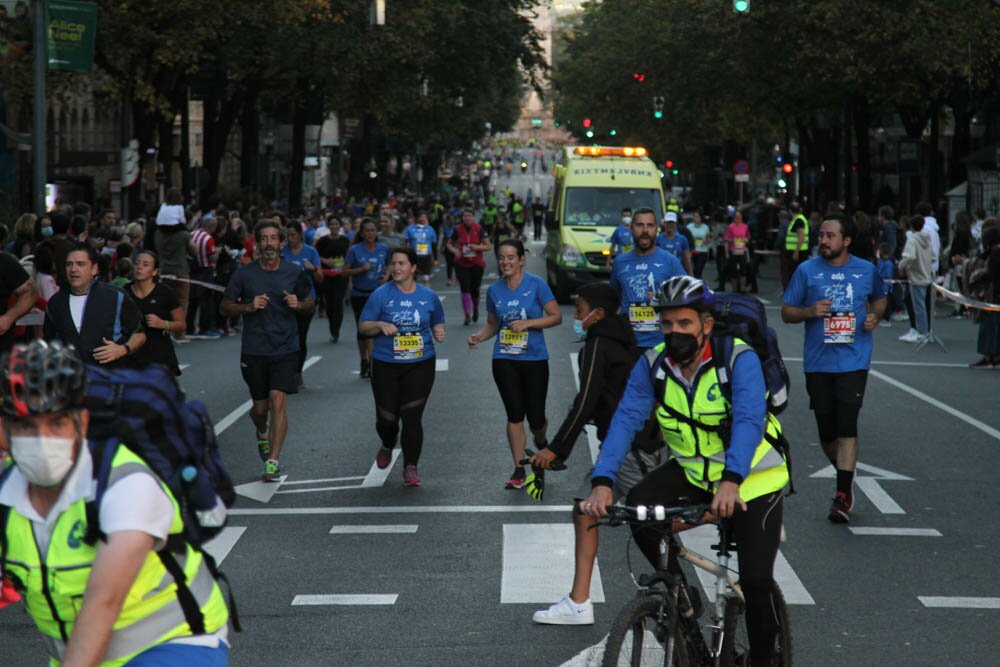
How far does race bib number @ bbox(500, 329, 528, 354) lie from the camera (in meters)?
11.5

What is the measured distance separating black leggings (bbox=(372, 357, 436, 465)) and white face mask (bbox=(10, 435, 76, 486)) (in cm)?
830

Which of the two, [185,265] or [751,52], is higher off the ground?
[751,52]

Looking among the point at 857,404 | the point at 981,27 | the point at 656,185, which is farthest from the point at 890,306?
the point at 857,404

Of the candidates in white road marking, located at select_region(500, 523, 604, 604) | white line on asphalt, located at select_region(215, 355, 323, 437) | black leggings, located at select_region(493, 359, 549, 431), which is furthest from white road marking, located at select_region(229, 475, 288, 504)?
white line on asphalt, located at select_region(215, 355, 323, 437)

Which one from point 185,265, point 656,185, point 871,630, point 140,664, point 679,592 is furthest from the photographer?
point 656,185

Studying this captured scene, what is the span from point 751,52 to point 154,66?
16792mm

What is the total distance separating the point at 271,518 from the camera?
1073 centimetres

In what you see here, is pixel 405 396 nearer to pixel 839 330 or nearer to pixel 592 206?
pixel 839 330

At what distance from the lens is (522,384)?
11.6 metres

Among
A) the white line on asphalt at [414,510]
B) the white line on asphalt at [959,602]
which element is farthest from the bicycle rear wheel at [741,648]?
the white line on asphalt at [414,510]

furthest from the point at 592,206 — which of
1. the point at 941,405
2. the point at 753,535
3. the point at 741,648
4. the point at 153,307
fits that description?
the point at 753,535

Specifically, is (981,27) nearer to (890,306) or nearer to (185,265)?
(890,306)

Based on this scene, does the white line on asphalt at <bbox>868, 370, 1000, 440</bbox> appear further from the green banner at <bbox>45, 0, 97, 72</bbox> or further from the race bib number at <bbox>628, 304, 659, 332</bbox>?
the green banner at <bbox>45, 0, 97, 72</bbox>

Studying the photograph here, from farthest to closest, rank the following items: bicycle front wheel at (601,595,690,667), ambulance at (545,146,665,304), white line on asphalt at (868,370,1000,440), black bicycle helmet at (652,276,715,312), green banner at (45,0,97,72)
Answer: ambulance at (545,146,665,304)
green banner at (45,0,97,72)
white line on asphalt at (868,370,1000,440)
black bicycle helmet at (652,276,715,312)
bicycle front wheel at (601,595,690,667)
